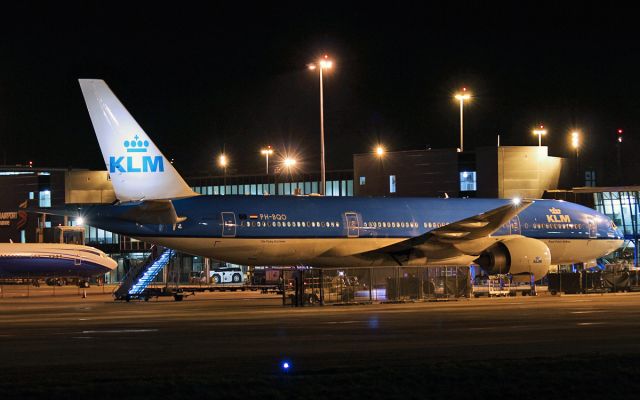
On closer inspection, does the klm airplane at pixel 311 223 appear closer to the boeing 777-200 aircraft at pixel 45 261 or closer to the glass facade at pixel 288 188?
the boeing 777-200 aircraft at pixel 45 261

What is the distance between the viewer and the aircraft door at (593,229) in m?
49.4

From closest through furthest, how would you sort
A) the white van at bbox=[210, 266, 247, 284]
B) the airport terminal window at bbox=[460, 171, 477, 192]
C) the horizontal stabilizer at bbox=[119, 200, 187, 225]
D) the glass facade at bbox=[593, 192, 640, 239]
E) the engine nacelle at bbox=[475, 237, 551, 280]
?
the horizontal stabilizer at bbox=[119, 200, 187, 225] → the engine nacelle at bbox=[475, 237, 551, 280] → the airport terminal window at bbox=[460, 171, 477, 192] → the glass facade at bbox=[593, 192, 640, 239] → the white van at bbox=[210, 266, 247, 284]

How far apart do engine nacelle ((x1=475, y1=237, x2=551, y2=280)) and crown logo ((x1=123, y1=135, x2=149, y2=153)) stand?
14.8 metres

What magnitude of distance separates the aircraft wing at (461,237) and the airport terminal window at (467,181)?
32100 mm

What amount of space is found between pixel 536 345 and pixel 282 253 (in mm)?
21164

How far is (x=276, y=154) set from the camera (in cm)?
12206

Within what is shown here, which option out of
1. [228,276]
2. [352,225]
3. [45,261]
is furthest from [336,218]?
[228,276]

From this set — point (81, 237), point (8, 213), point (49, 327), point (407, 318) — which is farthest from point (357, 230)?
point (8, 213)

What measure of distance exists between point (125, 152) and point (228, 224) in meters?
4.63

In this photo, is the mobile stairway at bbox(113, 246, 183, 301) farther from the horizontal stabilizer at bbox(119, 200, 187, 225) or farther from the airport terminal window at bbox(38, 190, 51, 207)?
the airport terminal window at bbox(38, 190, 51, 207)

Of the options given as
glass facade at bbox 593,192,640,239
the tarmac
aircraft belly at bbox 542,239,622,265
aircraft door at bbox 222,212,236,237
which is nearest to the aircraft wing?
aircraft belly at bbox 542,239,622,265

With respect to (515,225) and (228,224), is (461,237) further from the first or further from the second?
(228,224)

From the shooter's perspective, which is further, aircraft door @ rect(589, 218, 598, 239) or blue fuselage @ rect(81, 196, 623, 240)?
aircraft door @ rect(589, 218, 598, 239)

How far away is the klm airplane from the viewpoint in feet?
122
